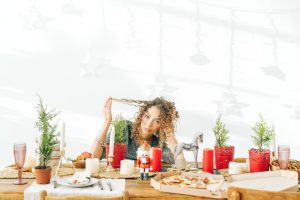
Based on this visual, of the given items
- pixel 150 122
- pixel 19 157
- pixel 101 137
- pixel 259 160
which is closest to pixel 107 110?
pixel 101 137

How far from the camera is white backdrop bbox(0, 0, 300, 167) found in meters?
4.76

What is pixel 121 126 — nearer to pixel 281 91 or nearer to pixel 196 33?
pixel 196 33

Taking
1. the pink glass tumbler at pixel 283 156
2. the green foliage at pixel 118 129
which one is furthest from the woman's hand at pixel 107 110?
the pink glass tumbler at pixel 283 156

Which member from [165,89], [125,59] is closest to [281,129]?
[165,89]

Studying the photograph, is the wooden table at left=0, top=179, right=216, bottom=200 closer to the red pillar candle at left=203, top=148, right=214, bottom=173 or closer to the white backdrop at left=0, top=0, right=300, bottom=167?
the red pillar candle at left=203, top=148, right=214, bottom=173

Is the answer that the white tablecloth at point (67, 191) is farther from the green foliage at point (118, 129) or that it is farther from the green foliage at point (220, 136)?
the green foliage at point (220, 136)

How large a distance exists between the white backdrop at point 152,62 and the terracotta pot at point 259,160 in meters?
2.41

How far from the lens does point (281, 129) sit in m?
4.86

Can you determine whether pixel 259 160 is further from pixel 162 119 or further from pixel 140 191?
pixel 162 119

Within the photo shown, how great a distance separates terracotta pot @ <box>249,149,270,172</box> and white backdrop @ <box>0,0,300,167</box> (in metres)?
2.41

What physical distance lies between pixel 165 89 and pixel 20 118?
1545 mm

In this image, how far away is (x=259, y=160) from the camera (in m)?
2.37

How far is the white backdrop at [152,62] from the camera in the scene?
4.76m

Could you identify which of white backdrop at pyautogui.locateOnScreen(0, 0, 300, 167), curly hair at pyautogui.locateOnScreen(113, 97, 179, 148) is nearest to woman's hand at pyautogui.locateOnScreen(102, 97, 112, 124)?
curly hair at pyautogui.locateOnScreen(113, 97, 179, 148)
